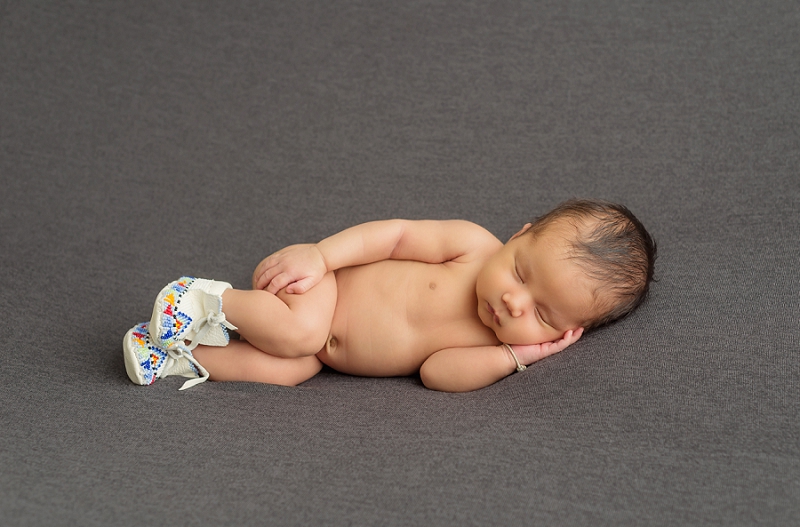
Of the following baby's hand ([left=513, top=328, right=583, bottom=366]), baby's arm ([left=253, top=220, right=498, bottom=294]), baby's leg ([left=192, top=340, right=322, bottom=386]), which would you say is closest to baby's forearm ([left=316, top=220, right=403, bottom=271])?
baby's arm ([left=253, top=220, right=498, bottom=294])

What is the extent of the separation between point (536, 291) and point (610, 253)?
0.53 feet

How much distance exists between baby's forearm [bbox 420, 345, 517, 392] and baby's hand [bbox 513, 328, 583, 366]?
22 millimetres

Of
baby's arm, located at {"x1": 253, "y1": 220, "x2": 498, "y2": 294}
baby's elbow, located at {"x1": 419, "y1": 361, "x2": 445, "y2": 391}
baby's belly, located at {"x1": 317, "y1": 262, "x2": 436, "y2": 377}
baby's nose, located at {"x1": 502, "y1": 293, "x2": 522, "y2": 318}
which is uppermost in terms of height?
baby's arm, located at {"x1": 253, "y1": 220, "x2": 498, "y2": 294}

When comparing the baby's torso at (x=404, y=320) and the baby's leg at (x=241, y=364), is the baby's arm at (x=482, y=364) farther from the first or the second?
the baby's leg at (x=241, y=364)

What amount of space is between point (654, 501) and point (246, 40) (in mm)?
1877

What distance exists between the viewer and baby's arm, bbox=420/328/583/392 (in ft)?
4.85

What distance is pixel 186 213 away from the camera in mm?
2121

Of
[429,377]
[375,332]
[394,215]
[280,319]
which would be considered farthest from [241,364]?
[394,215]

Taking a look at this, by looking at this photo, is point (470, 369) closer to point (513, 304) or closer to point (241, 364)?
point (513, 304)

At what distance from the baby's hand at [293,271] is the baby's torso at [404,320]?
0.11 meters

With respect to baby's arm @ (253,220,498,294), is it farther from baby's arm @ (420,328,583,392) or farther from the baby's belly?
baby's arm @ (420,328,583,392)

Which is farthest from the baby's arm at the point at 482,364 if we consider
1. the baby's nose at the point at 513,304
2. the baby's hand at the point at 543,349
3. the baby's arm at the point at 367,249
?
the baby's arm at the point at 367,249

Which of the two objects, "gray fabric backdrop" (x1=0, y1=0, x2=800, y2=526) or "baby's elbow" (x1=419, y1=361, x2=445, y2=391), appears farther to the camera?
"baby's elbow" (x1=419, y1=361, x2=445, y2=391)

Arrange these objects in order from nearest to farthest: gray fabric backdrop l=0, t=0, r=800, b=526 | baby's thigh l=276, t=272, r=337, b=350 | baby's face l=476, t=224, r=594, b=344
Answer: gray fabric backdrop l=0, t=0, r=800, b=526
baby's face l=476, t=224, r=594, b=344
baby's thigh l=276, t=272, r=337, b=350
